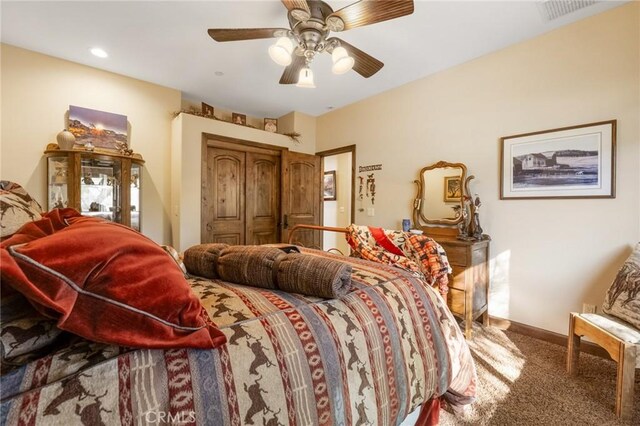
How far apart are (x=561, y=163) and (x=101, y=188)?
4.60 m

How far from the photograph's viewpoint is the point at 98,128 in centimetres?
301

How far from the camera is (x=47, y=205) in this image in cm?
275

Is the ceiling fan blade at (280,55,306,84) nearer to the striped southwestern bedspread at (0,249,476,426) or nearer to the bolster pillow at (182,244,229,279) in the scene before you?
the bolster pillow at (182,244,229,279)

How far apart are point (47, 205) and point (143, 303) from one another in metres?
3.27

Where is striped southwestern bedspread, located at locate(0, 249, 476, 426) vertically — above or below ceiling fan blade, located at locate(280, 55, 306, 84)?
below

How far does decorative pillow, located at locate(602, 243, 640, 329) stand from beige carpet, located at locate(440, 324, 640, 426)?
488 millimetres

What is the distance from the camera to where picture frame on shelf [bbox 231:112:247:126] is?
4.15 m

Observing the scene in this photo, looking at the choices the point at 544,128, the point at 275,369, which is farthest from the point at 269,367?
the point at 544,128

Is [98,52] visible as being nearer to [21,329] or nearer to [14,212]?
[14,212]

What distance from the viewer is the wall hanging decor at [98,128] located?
9.47 feet

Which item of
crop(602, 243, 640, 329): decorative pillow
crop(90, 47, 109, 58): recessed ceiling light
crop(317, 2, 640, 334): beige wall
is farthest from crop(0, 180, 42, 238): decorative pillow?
crop(317, 2, 640, 334): beige wall

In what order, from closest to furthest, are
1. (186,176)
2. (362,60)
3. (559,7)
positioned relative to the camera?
(559,7) < (362,60) < (186,176)

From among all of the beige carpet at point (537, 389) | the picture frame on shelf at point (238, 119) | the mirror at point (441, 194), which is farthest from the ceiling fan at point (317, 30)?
the beige carpet at point (537, 389)

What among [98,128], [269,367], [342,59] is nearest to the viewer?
[269,367]
